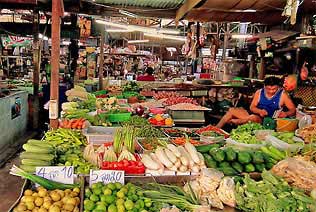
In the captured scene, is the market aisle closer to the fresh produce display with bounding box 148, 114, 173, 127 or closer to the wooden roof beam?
the fresh produce display with bounding box 148, 114, 173, 127

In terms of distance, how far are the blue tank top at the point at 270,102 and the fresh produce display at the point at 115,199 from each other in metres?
4.83

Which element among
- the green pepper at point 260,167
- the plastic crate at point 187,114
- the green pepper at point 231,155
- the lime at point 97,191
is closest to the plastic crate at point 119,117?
the plastic crate at point 187,114

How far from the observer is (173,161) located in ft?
11.7

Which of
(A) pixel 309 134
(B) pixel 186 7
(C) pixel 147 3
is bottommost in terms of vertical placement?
(A) pixel 309 134

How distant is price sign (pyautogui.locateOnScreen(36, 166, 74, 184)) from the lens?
3.32 meters

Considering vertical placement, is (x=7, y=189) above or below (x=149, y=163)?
below

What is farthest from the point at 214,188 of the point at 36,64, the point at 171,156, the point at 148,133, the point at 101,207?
the point at 36,64

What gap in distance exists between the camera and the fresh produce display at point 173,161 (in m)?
3.52

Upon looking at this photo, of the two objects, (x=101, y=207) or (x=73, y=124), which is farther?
(x=73, y=124)

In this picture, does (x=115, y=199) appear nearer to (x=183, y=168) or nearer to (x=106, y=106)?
(x=183, y=168)

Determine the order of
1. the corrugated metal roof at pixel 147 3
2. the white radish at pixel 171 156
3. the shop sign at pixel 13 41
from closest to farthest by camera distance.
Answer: the white radish at pixel 171 156 → the corrugated metal roof at pixel 147 3 → the shop sign at pixel 13 41

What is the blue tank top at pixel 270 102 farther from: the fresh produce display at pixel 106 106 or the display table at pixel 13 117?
the display table at pixel 13 117

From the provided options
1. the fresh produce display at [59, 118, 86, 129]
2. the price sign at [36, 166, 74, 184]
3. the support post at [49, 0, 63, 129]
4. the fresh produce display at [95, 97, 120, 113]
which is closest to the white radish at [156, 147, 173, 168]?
the price sign at [36, 166, 74, 184]

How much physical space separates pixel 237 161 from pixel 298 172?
644mm
